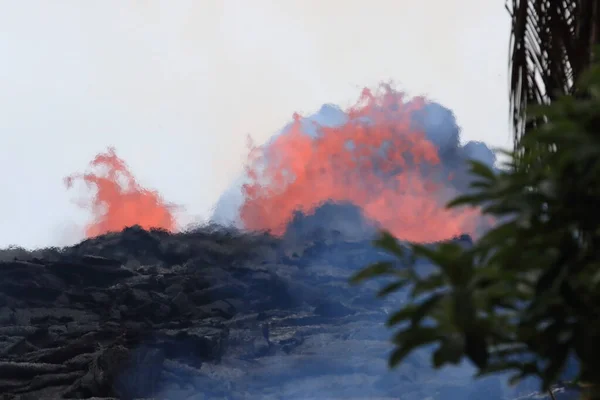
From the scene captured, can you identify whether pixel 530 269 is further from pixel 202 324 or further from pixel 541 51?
pixel 202 324

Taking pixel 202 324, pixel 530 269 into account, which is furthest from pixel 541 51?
pixel 202 324

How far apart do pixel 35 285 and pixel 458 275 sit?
1185 inches

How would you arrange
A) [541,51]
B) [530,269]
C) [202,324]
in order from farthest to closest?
[202,324] < [541,51] < [530,269]

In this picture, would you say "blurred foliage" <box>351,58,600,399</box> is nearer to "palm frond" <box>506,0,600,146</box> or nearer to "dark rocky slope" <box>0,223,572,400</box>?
"palm frond" <box>506,0,600,146</box>

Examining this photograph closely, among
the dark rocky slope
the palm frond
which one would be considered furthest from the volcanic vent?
the palm frond

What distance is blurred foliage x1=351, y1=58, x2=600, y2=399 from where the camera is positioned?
1847mm

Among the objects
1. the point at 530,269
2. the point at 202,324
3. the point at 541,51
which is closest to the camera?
the point at 530,269

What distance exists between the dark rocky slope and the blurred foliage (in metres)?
19.0

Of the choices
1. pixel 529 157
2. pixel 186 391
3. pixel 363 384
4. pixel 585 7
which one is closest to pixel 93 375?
pixel 186 391

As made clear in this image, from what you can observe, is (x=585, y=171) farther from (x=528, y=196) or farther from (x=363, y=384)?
(x=363, y=384)

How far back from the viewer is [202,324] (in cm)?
2659

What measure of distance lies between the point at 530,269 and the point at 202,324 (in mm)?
25189

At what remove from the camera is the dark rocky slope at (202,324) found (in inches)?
859

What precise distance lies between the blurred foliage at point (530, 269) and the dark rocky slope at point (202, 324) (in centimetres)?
1899
